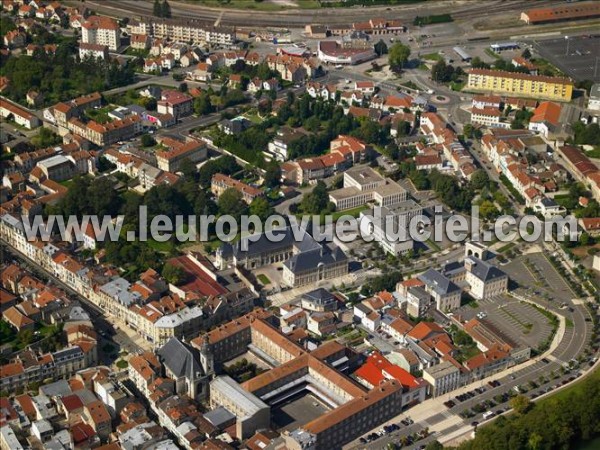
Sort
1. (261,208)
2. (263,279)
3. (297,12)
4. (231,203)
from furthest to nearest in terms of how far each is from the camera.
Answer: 1. (297,12)
2. (261,208)
3. (231,203)
4. (263,279)

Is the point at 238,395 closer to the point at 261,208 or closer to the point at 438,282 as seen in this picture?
the point at 438,282

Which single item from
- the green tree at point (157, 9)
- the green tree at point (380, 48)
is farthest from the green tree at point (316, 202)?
the green tree at point (157, 9)

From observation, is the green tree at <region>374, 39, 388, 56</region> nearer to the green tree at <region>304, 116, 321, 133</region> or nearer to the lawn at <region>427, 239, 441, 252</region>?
the green tree at <region>304, 116, 321, 133</region>

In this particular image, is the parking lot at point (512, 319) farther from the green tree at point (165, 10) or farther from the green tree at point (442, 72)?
the green tree at point (165, 10)

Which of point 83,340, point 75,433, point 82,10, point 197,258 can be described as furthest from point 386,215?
point 82,10

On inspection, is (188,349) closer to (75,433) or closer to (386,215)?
(75,433)

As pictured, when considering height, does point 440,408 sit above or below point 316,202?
below

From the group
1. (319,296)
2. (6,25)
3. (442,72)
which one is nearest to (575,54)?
(442,72)
